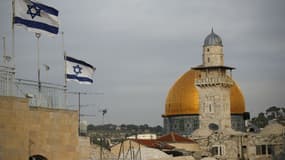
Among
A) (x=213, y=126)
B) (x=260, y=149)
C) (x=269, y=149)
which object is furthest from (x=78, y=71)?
(x=213, y=126)

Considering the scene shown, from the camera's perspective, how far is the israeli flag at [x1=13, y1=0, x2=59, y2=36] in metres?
18.0

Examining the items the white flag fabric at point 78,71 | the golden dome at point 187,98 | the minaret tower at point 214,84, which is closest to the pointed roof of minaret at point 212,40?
the minaret tower at point 214,84

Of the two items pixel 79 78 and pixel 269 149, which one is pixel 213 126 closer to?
pixel 269 149

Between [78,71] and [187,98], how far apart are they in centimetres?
5172

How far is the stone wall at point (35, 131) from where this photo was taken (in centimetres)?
Answer: 1678

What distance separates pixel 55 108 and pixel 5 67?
2.40 meters

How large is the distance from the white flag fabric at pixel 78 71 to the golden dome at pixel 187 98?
50.4 metres

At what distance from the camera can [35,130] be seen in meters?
18.0

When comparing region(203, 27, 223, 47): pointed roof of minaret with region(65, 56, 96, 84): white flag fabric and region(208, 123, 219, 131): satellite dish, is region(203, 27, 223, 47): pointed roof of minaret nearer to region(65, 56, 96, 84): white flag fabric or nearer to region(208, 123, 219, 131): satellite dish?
region(208, 123, 219, 131): satellite dish

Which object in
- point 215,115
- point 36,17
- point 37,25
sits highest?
point 36,17

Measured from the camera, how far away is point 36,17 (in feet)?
61.1

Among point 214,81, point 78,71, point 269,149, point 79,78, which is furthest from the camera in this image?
point 214,81

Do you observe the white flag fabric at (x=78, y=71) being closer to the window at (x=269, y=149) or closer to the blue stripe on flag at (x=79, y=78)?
the blue stripe on flag at (x=79, y=78)

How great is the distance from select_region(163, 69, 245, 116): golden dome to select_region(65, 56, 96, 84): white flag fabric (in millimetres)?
50416
